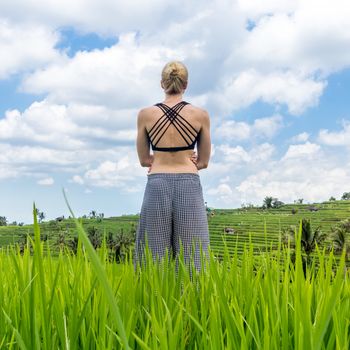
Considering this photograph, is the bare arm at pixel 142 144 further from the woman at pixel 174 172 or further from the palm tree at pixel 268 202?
the palm tree at pixel 268 202

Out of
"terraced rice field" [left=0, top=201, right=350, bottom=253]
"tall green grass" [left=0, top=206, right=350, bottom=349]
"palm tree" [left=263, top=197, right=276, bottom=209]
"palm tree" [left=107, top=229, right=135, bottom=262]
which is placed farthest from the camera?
"palm tree" [left=263, top=197, right=276, bottom=209]

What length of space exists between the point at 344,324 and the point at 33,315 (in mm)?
1051

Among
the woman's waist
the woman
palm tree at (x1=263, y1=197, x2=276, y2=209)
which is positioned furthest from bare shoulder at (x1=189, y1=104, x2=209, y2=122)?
palm tree at (x1=263, y1=197, x2=276, y2=209)

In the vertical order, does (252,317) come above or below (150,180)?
below

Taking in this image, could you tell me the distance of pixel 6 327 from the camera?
1.86 m

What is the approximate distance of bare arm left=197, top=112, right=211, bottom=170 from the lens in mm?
4129

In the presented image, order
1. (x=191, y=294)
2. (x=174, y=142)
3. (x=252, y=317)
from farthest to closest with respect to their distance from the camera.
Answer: (x=174, y=142), (x=191, y=294), (x=252, y=317)

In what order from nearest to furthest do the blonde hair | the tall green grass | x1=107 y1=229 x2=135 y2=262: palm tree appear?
the tall green grass → x1=107 y1=229 x2=135 y2=262: palm tree → the blonde hair

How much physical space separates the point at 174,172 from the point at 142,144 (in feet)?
1.34

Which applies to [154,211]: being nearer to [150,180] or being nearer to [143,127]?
[150,180]

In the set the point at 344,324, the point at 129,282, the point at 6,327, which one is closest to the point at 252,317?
the point at 344,324

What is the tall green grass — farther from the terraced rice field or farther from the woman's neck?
the terraced rice field

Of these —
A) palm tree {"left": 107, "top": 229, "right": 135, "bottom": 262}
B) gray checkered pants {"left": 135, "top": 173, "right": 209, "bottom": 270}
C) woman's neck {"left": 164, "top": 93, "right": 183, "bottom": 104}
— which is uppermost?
woman's neck {"left": 164, "top": 93, "right": 183, "bottom": 104}

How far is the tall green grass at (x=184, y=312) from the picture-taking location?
1285mm
